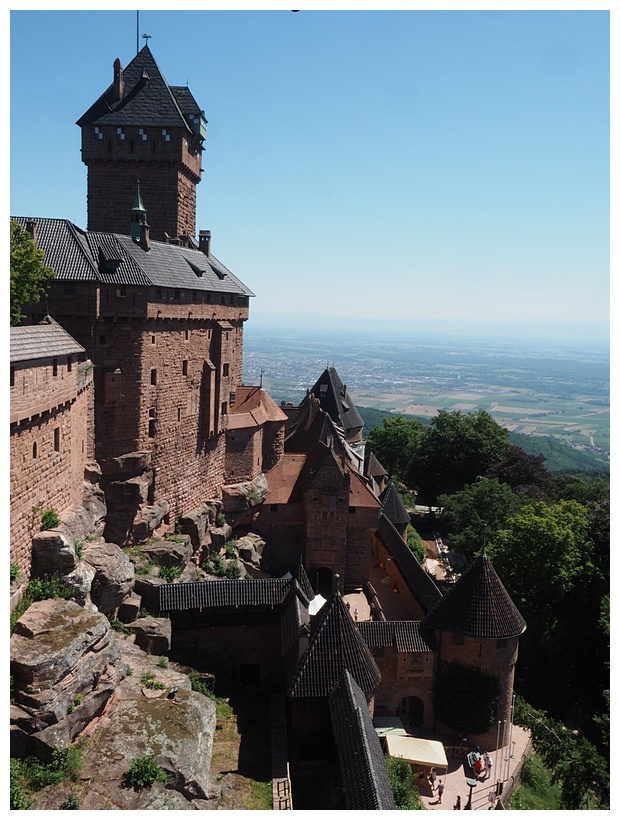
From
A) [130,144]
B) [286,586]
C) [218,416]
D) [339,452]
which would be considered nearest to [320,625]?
[286,586]

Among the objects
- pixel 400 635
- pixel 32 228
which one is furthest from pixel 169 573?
pixel 32 228

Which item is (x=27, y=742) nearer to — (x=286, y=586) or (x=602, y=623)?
(x=286, y=586)

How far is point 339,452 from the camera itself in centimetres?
3662

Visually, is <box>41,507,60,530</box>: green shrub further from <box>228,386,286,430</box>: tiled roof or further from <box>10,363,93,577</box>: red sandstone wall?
<box>228,386,286,430</box>: tiled roof

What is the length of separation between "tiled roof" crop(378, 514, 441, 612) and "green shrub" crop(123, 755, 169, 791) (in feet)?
43.8

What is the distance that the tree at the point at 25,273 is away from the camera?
70.1ft

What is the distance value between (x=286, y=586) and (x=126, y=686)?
7819mm

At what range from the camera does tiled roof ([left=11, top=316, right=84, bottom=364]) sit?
17423 millimetres

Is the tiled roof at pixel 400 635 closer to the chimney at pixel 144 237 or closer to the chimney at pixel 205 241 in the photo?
the chimney at pixel 144 237

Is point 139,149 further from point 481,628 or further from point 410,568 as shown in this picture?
point 481,628

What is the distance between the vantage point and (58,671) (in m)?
15.8

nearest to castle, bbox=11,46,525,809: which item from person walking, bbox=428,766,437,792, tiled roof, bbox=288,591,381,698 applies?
tiled roof, bbox=288,591,381,698

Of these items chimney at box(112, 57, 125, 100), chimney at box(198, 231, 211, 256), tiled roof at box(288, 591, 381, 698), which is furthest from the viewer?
chimney at box(198, 231, 211, 256)

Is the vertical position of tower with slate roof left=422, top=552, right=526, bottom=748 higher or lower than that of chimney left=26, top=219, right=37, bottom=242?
lower
